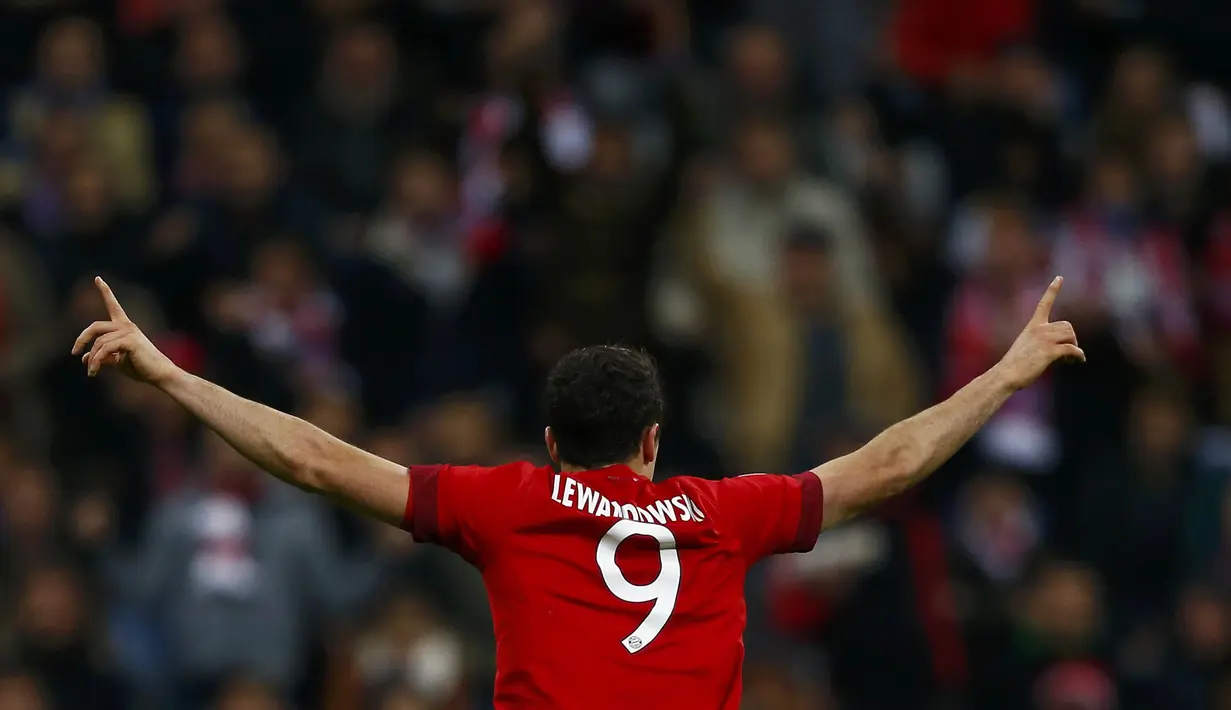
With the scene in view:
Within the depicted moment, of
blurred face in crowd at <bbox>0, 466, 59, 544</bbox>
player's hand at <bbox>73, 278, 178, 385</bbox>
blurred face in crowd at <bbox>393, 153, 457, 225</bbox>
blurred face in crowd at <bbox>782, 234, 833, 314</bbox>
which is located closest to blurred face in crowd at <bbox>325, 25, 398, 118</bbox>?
blurred face in crowd at <bbox>393, 153, 457, 225</bbox>

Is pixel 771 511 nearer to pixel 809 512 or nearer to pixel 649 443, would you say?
pixel 809 512

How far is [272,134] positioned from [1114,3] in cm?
652

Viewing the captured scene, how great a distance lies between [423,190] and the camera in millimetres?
12570

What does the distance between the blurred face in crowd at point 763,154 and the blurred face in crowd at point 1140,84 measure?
10.1 ft

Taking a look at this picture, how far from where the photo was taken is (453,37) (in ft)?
46.2

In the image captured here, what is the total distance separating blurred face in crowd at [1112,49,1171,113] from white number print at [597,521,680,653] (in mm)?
9909

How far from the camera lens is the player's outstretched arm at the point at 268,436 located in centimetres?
566

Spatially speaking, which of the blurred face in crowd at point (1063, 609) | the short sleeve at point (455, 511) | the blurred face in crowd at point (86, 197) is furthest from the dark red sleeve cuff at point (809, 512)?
the blurred face in crowd at point (86, 197)

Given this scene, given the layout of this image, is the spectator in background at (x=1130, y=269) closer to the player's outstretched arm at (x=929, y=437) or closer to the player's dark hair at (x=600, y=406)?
the player's outstretched arm at (x=929, y=437)

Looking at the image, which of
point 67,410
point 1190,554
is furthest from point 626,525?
point 1190,554

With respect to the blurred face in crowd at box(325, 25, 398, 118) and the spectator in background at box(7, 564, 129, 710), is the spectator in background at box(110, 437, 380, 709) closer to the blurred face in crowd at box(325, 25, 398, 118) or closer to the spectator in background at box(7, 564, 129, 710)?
the spectator in background at box(7, 564, 129, 710)

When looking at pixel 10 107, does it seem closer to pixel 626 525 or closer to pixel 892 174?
pixel 892 174

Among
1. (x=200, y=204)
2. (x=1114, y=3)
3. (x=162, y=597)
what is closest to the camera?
(x=162, y=597)

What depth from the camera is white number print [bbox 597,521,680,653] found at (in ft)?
18.1
